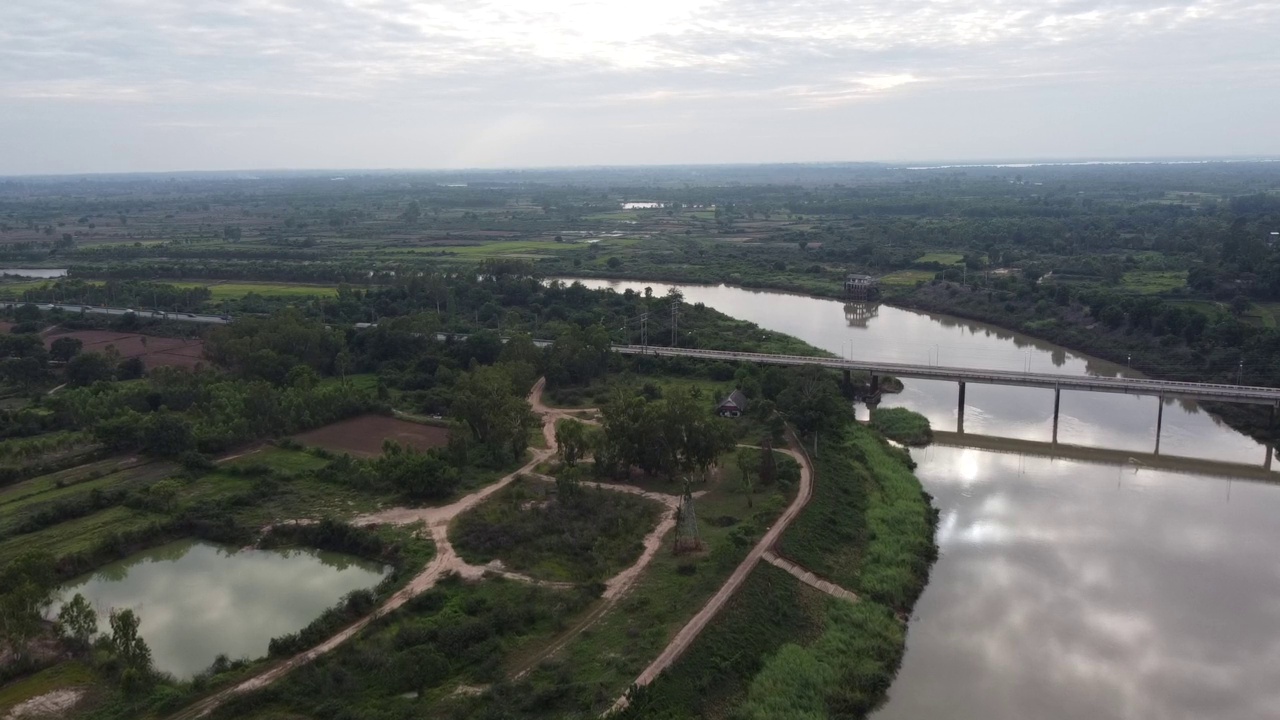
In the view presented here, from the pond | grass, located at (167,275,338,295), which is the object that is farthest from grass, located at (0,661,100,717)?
the pond

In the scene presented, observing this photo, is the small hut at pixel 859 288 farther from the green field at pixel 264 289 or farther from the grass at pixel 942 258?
the green field at pixel 264 289

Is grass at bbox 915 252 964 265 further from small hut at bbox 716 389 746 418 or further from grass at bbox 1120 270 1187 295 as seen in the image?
small hut at bbox 716 389 746 418

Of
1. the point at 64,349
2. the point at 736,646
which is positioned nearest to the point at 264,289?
the point at 64,349

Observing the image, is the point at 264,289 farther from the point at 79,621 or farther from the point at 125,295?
the point at 79,621

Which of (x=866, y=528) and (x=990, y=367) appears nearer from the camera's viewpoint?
(x=866, y=528)

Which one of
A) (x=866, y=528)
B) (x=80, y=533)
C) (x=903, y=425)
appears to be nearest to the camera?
(x=80, y=533)

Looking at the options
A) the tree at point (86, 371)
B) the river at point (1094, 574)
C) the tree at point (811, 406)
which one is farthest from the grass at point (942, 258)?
the tree at point (86, 371)

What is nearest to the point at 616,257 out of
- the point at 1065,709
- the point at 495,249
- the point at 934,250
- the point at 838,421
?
the point at 495,249
